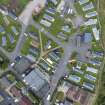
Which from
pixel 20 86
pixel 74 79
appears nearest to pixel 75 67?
pixel 74 79

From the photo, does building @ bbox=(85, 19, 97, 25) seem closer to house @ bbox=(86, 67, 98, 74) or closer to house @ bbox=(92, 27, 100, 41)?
house @ bbox=(92, 27, 100, 41)

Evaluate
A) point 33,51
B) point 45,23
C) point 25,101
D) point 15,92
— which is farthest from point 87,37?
point 15,92

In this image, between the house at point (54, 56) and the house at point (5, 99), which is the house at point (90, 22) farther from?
the house at point (5, 99)

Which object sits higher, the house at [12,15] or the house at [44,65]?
the house at [12,15]

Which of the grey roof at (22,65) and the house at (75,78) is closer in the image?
the grey roof at (22,65)

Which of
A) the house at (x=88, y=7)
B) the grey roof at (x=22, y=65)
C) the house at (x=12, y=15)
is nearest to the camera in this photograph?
the grey roof at (x=22, y=65)

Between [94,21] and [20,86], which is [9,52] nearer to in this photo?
[20,86]

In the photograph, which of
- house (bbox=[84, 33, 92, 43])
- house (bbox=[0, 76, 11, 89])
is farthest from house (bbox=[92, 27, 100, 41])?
house (bbox=[0, 76, 11, 89])

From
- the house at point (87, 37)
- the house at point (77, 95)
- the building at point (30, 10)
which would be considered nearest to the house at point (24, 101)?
the house at point (77, 95)
